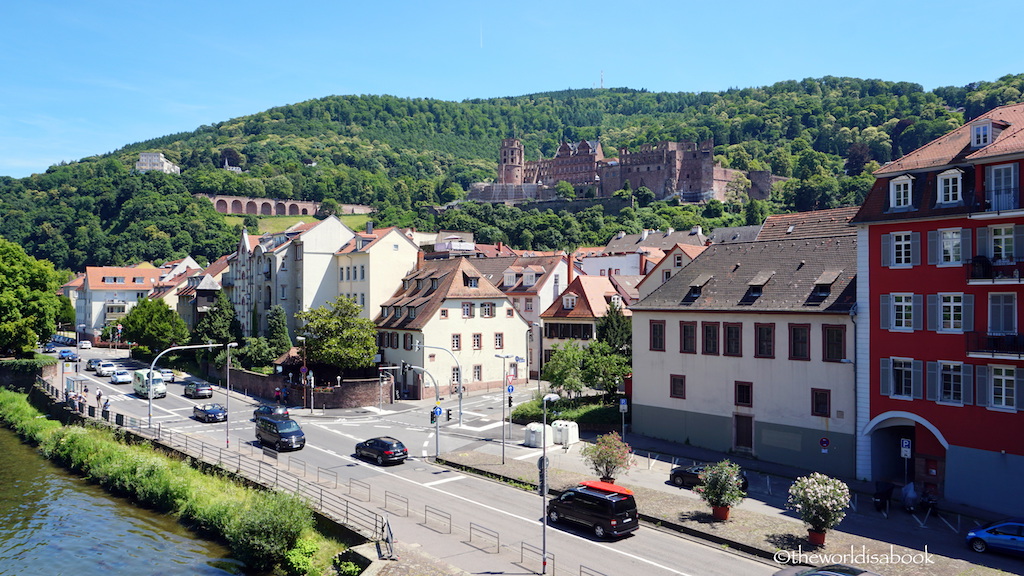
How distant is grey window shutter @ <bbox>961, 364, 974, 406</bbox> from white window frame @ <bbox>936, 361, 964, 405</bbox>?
11cm

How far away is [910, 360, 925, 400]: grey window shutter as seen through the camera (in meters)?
32.2

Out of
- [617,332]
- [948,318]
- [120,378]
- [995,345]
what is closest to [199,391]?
[120,378]

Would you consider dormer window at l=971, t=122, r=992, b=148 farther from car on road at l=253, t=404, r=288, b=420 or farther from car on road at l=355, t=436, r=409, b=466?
car on road at l=253, t=404, r=288, b=420

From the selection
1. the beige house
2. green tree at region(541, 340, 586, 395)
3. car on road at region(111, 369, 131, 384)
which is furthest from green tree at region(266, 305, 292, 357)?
green tree at region(541, 340, 586, 395)

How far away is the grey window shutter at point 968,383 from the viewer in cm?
3045

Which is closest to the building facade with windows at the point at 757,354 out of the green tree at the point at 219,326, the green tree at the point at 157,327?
the green tree at the point at 219,326

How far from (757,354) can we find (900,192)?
1067 cm

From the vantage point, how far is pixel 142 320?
80938 mm

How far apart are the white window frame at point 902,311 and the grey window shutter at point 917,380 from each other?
62.6 inches

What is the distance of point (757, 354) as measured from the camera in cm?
3925

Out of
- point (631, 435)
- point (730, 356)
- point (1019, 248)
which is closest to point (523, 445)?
point (631, 435)

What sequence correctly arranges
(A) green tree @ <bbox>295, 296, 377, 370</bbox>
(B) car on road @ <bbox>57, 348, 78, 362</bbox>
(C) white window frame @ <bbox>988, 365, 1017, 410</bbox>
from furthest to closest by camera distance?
(B) car on road @ <bbox>57, 348, 78, 362</bbox>, (A) green tree @ <bbox>295, 296, 377, 370</bbox>, (C) white window frame @ <bbox>988, 365, 1017, 410</bbox>

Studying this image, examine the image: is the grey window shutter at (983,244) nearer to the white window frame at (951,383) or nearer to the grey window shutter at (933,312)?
the grey window shutter at (933,312)

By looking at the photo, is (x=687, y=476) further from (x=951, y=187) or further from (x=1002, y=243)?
(x=951, y=187)
